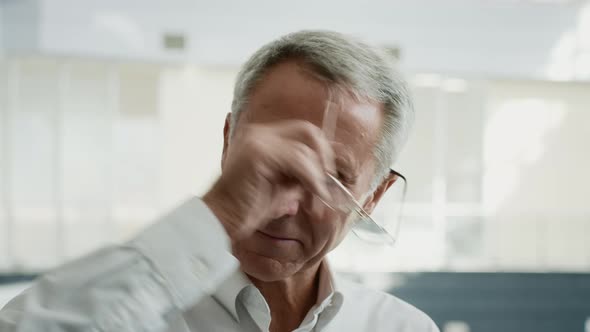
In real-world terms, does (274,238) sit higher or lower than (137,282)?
lower

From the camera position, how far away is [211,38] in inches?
201

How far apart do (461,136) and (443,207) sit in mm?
657

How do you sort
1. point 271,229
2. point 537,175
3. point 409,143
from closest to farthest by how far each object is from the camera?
point 271,229 < point 409,143 < point 537,175

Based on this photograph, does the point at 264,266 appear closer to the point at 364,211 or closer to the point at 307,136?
the point at 364,211

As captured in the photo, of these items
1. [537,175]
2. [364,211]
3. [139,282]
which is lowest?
[537,175]

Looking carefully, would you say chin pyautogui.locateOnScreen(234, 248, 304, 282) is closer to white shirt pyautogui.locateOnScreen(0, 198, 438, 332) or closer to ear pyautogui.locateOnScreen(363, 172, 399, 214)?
ear pyautogui.locateOnScreen(363, 172, 399, 214)

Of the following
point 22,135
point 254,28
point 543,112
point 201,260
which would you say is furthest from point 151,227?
point 543,112

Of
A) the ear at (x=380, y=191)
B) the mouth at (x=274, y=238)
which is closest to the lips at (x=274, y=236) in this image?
the mouth at (x=274, y=238)

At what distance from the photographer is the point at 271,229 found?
103 centimetres

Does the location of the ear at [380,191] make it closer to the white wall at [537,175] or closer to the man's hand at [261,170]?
the man's hand at [261,170]

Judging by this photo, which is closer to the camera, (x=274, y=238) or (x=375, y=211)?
(x=274, y=238)

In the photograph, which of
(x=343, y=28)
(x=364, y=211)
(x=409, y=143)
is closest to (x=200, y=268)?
(x=364, y=211)

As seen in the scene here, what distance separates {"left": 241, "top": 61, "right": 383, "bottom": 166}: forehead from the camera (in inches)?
41.3

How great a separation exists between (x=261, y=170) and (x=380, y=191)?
0.66 m
